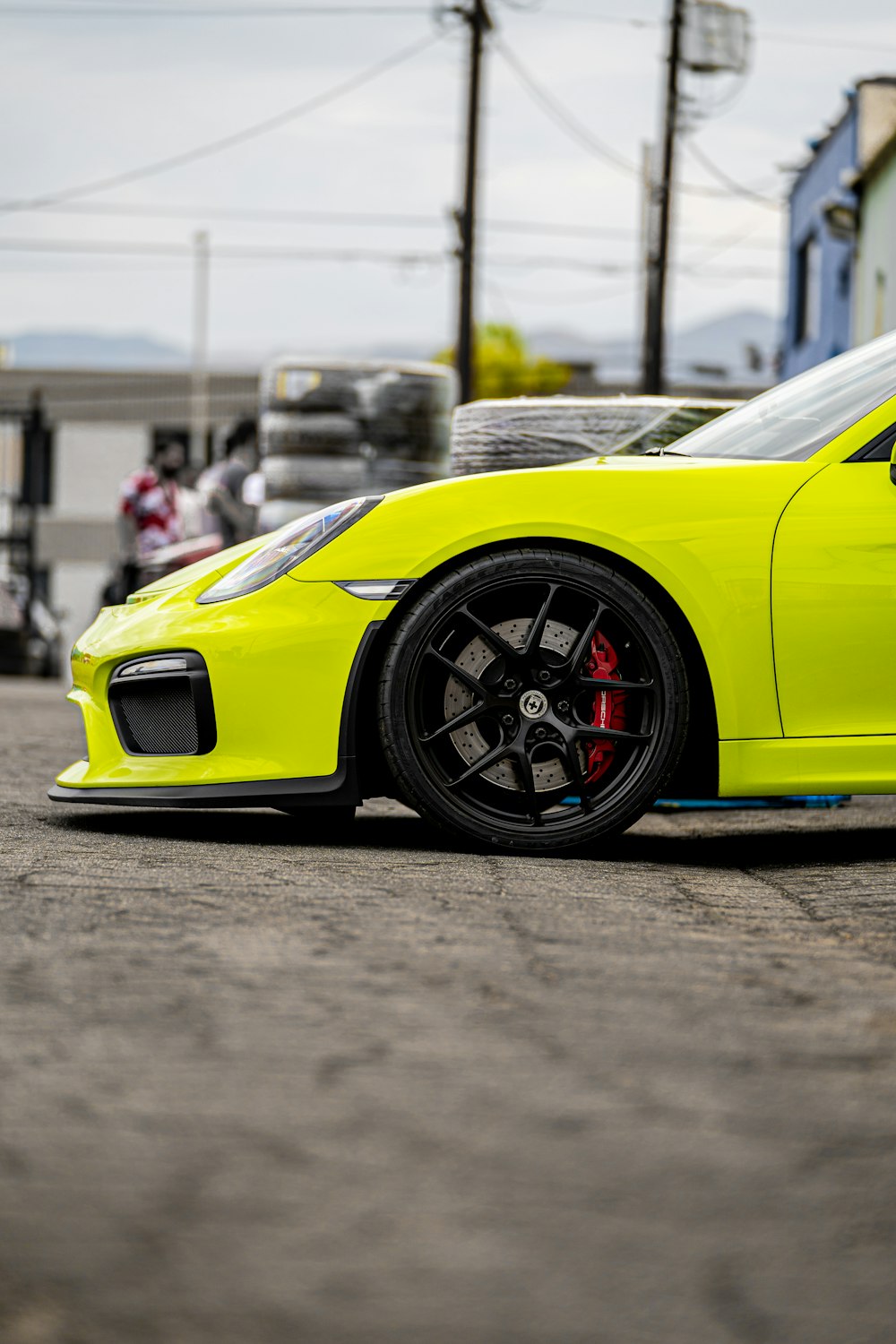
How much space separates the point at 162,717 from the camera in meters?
4.50

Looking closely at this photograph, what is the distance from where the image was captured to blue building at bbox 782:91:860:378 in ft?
79.0

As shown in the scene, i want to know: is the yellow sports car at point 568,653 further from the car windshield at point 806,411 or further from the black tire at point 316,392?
the black tire at point 316,392

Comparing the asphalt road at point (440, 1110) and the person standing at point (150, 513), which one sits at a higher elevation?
the person standing at point (150, 513)

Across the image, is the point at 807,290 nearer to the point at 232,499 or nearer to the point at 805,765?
the point at 232,499

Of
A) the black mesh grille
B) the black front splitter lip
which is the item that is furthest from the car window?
the black mesh grille

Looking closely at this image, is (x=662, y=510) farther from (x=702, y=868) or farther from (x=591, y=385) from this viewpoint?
(x=591, y=385)

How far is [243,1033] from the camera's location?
2557 mm

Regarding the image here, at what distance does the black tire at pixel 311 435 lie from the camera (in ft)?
45.6

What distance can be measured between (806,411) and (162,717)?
1.85 metres

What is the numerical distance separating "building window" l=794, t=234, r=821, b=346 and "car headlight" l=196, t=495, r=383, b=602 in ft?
83.7

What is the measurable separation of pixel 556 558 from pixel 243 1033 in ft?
6.52

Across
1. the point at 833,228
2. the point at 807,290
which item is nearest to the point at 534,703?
the point at 833,228

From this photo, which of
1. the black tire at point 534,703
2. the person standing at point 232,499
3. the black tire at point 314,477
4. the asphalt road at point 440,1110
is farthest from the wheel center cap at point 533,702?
the black tire at point 314,477

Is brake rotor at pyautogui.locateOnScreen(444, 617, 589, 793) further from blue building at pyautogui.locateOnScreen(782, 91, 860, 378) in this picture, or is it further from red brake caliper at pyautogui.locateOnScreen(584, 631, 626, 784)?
blue building at pyautogui.locateOnScreen(782, 91, 860, 378)
